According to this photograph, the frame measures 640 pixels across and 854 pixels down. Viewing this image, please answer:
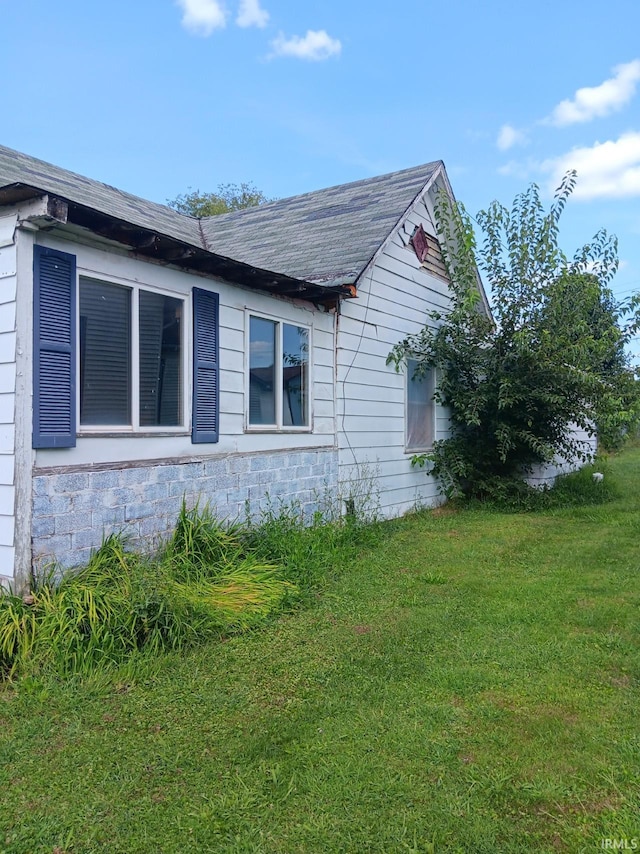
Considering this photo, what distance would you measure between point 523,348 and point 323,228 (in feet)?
11.2

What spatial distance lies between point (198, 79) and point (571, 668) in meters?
16.8

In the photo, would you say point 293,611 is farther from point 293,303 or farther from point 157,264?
point 293,303

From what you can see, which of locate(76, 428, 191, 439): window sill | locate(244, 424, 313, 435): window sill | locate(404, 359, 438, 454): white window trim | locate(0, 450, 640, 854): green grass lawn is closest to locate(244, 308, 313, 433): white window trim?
locate(244, 424, 313, 435): window sill

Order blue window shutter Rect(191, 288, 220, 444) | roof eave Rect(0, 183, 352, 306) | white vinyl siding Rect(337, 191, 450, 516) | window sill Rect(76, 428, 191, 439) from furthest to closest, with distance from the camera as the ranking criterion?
white vinyl siding Rect(337, 191, 450, 516) < blue window shutter Rect(191, 288, 220, 444) < window sill Rect(76, 428, 191, 439) < roof eave Rect(0, 183, 352, 306)

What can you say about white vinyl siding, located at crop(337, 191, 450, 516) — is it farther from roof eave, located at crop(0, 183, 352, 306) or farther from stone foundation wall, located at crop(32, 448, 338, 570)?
stone foundation wall, located at crop(32, 448, 338, 570)

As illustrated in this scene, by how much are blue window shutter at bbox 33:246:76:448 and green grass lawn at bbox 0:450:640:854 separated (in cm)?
165

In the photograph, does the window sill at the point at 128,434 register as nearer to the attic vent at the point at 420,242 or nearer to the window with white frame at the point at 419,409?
the window with white frame at the point at 419,409

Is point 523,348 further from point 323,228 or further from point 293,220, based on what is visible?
point 293,220

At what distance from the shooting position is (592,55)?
10.3 metres

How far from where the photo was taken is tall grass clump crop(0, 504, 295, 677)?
3523 mm

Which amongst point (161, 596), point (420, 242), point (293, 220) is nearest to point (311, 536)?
point (161, 596)

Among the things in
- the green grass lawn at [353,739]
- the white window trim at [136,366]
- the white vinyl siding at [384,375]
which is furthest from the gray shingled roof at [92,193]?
the green grass lawn at [353,739]

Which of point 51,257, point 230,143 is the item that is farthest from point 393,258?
point 230,143

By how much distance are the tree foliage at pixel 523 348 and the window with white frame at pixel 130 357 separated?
401cm
